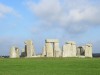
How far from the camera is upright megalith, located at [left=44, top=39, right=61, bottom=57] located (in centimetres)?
5597

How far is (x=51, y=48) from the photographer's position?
5634 cm

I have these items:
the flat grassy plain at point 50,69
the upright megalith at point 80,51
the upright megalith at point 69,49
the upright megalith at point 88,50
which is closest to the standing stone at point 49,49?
the upright megalith at point 69,49

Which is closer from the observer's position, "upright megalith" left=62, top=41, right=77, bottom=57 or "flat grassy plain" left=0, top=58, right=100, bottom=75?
"flat grassy plain" left=0, top=58, right=100, bottom=75

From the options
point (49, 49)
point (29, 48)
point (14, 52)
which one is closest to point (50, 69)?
point (49, 49)

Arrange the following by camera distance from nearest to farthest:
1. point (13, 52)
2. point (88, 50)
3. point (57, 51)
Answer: point (57, 51) < point (13, 52) < point (88, 50)

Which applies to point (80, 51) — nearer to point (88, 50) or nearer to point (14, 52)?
point (88, 50)

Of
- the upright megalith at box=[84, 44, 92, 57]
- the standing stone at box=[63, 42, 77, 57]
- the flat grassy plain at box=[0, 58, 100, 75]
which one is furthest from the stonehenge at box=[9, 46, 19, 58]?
the flat grassy plain at box=[0, 58, 100, 75]

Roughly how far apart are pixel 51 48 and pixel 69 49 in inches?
129

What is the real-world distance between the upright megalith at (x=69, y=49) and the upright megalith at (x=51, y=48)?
3.53 ft

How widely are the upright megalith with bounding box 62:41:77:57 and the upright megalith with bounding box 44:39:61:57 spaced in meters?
1.08

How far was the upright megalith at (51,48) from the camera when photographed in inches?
2203

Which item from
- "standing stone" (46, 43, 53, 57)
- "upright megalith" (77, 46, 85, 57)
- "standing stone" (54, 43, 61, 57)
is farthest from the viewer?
"upright megalith" (77, 46, 85, 57)

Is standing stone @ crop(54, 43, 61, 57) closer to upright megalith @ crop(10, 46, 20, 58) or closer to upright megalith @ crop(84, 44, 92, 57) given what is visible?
upright megalith @ crop(84, 44, 92, 57)

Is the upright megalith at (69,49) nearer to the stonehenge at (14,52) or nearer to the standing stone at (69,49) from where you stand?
the standing stone at (69,49)
